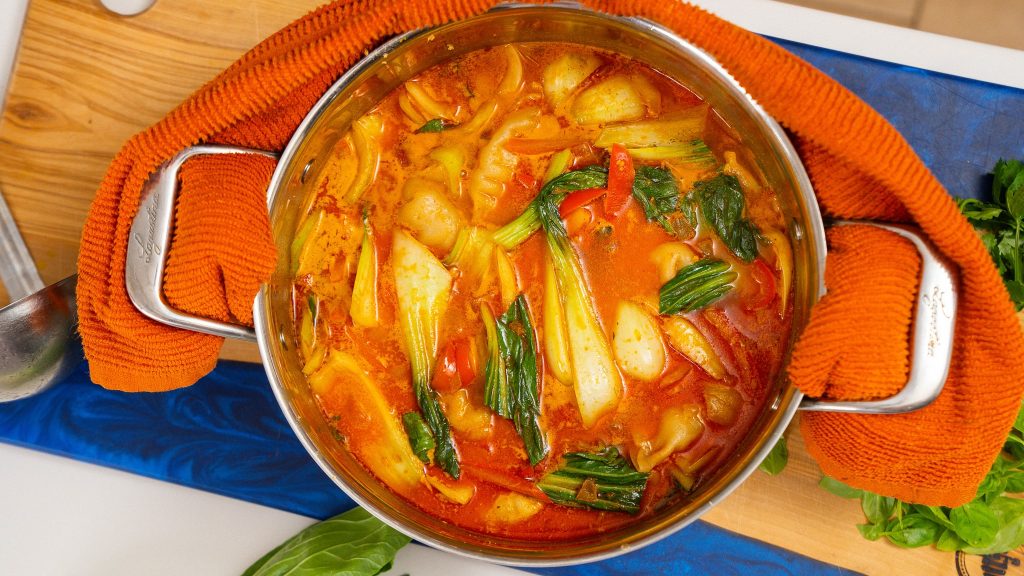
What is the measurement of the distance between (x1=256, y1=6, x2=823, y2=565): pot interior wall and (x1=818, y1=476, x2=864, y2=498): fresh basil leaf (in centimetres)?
28

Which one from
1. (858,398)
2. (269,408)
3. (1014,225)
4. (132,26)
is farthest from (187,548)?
(1014,225)

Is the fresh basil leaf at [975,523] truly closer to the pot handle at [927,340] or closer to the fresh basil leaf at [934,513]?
the fresh basil leaf at [934,513]

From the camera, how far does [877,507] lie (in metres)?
1.71

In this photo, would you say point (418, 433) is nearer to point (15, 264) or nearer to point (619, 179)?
point (619, 179)

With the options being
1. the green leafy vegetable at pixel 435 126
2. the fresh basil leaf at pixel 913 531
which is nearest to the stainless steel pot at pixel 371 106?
the green leafy vegetable at pixel 435 126

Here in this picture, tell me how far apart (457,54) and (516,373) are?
647mm

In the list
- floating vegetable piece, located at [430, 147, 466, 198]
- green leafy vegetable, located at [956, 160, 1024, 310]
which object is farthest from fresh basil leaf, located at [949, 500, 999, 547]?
floating vegetable piece, located at [430, 147, 466, 198]

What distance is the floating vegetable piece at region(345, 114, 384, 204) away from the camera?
5.28 feet

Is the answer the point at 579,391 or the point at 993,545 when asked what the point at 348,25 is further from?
the point at 993,545

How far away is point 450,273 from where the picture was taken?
1.60 m

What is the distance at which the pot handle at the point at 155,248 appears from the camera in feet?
4.52

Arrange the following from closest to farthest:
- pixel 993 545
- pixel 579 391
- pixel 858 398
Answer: pixel 858 398 < pixel 579 391 < pixel 993 545

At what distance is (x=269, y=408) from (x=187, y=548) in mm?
394

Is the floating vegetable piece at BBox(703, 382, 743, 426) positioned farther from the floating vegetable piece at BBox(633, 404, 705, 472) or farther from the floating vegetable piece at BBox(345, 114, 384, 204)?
the floating vegetable piece at BBox(345, 114, 384, 204)
